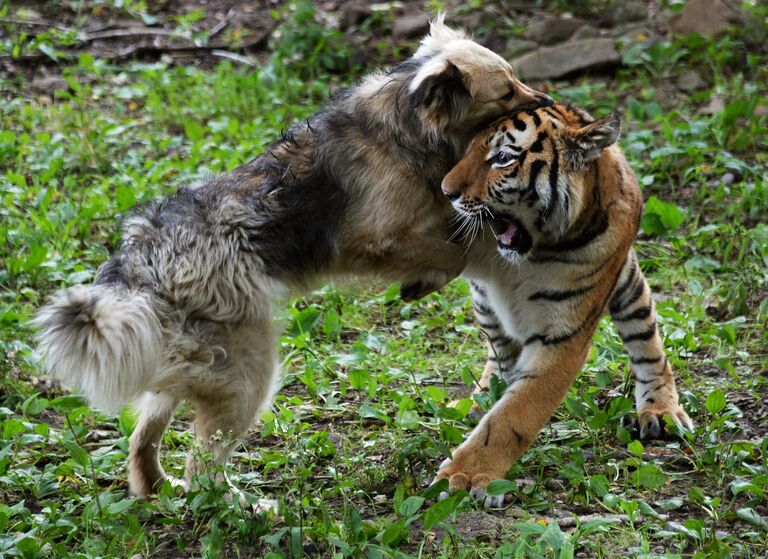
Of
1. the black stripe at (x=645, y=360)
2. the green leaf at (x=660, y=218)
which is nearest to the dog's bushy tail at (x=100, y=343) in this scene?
the black stripe at (x=645, y=360)

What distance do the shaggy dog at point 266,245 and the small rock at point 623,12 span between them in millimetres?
5493

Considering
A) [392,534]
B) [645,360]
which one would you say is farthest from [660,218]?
[392,534]

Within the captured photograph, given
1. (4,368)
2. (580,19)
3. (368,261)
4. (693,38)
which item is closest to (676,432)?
(368,261)

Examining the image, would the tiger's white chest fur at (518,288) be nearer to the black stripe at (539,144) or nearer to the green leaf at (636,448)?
the black stripe at (539,144)

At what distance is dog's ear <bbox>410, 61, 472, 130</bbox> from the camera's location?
4.87 metres

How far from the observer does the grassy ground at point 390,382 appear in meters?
4.23

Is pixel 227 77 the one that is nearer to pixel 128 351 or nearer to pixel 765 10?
pixel 765 10

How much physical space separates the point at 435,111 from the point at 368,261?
0.76 m

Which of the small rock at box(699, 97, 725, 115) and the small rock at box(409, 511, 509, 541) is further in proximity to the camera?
the small rock at box(699, 97, 725, 115)

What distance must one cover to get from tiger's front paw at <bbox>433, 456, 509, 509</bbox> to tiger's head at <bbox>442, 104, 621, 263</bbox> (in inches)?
36.7

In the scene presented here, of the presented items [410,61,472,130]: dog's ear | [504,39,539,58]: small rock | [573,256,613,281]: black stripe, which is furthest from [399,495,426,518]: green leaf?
Result: [504,39,539,58]: small rock

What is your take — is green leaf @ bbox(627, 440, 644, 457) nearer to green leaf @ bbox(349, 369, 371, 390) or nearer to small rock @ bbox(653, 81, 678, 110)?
green leaf @ bbox(349, 369, 371, 390)

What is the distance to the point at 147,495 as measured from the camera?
16.0 ft

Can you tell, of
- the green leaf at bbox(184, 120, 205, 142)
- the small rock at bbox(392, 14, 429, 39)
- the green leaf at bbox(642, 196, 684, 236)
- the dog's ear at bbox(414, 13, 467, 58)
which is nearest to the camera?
the dog's ear at bbox(414, 13, 467, 58)
